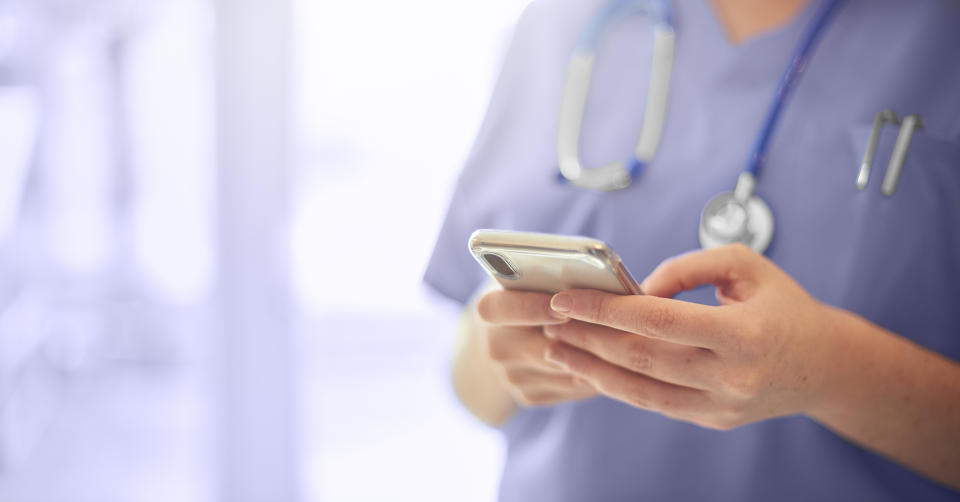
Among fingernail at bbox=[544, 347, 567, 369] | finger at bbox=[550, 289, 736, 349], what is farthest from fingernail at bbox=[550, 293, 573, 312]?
fingernail at bbox=[544, 347, 567, 369]

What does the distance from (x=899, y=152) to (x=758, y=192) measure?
106 millimetres

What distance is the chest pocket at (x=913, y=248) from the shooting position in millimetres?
549

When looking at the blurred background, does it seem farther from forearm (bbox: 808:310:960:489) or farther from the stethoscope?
forearm (bbox: 808:310:960:489)

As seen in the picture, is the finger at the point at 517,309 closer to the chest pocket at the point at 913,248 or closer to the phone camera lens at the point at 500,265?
the phone camera lens at the point at 500,265

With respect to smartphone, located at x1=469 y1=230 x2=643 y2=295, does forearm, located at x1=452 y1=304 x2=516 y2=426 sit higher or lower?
lower

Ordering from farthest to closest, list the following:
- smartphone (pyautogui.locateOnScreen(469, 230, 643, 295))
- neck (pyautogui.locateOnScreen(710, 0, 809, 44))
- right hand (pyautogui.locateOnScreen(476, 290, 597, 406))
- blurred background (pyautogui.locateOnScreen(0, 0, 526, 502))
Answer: blurred background (pyautogui.locateOnScreen(0, 0, 526, 502)) → neck (pyautogui.locateOnScreen(710, 0, 809, 44)) → right hand (pyautogui.locateOnScreen(476, 290, 597, 406)) → smartphone (pyautogui.locateOnScreen(469, 230, 643, 295))

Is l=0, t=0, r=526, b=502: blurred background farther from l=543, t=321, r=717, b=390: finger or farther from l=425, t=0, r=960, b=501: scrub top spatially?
l=543, t=321, r=717, b=390: finger

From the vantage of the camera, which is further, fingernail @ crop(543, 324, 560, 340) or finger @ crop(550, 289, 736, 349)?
fingernail @ crop(543, 324, 560, 340)

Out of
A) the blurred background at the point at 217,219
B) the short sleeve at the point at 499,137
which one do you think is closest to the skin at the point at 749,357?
the short sleeve at the point at 499,137

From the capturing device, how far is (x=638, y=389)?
0.51 meters

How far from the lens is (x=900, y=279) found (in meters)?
0.56

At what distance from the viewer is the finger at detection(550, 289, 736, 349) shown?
0.43 m

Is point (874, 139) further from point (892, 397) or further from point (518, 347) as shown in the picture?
point (518, 347)

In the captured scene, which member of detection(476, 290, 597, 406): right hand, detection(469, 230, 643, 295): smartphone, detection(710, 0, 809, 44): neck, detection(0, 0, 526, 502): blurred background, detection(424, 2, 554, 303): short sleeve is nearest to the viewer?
detection(469, 230, 643, 295): smartphone
